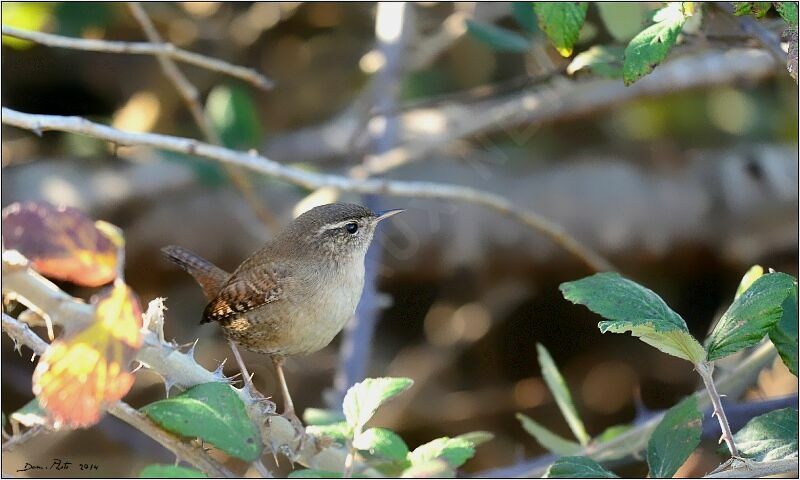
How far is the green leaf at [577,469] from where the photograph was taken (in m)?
1.66

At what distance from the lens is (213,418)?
151cm

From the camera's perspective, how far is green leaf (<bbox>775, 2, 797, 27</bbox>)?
5.59ft

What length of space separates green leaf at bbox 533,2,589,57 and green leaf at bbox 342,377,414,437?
826mm

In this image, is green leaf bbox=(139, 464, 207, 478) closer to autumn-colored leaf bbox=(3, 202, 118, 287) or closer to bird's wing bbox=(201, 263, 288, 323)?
autumn-colored leaf bbox=(3, 202, 118, 287)

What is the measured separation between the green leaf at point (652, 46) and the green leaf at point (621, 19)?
27.4 inches

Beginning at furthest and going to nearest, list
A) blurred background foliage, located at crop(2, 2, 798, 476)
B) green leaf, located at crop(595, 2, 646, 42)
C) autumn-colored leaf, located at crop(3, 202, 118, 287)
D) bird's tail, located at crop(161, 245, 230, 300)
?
blurred background foliage, located at crop(2, 2, 798, 476) → bird's tail, located at crop(161, 245, 230, 300) → green leaf, located at crop(595, 2, 646, 42) → autumn-colored leaf, located at crop(3, 202, 118, 287)

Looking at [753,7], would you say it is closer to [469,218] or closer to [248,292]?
[248,292]

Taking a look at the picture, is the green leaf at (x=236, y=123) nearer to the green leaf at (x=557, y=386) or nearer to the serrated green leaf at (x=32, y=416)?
the green leaf at (x=557, y=386)

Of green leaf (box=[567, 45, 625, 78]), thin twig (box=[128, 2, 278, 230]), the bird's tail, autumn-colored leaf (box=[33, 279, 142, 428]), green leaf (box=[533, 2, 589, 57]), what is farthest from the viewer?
thin twig (box=[128, 2, 278, 230])

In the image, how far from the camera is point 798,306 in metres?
1.81

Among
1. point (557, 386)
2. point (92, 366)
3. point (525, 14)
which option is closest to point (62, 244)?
point (92, 366)

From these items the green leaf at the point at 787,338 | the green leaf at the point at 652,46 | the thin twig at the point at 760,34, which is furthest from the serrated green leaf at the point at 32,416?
the thin twig at the point at 760,34

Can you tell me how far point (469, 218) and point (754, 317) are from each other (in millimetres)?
2577

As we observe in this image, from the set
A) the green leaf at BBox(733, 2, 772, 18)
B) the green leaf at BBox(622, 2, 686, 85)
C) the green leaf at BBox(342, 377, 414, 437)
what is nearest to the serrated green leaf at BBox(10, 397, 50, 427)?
the green leaf at BBox(342, 377, 414, 437)
